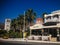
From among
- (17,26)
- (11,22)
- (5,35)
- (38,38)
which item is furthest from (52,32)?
(11,22)

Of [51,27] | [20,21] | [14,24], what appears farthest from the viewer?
[14,24]

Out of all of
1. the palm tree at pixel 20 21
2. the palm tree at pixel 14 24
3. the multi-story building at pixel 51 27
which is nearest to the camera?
the multi-story building at pixel 51 27

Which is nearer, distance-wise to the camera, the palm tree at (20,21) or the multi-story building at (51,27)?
the multi-story building at (51,27)

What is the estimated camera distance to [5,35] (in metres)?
16.2

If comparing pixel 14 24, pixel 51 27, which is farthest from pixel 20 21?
pixel 51 27

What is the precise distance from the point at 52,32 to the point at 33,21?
806 cm

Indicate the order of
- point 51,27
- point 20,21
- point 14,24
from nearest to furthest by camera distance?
point 51,27 < point 20,21 < point 14,24

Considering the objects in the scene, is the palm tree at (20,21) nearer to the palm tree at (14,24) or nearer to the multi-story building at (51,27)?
the palm tree at (14,24)

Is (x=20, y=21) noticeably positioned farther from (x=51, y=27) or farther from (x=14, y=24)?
(x=51, y=27)

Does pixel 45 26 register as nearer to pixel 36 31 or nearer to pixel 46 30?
pixel 46 30

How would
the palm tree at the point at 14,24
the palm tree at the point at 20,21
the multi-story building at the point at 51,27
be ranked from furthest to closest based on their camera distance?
1. the palm tree at the point at 14,24
2. the palm tree at the point at 20,21
3. the multi-story building at the point at 51,27

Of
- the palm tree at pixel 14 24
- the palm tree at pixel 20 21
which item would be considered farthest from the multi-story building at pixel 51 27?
the palm tree at pixel 14 24

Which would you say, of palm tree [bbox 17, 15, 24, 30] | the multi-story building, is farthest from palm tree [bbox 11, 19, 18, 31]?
the multi-story building

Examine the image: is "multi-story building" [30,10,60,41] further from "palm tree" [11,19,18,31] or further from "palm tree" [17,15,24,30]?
"palm tree" [11,19,18,31]
